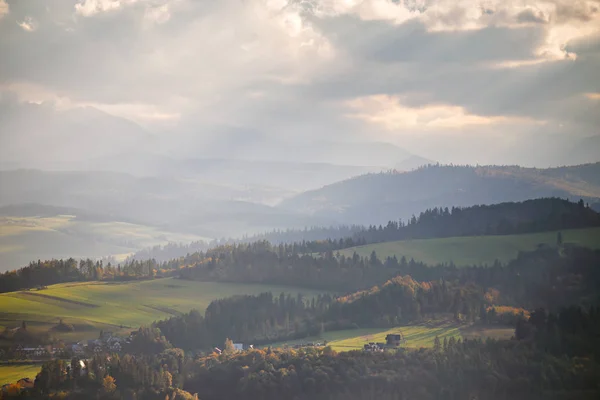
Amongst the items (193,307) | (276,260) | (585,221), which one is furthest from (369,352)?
(585,221)

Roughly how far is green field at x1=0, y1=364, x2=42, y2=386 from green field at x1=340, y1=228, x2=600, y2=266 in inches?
3211

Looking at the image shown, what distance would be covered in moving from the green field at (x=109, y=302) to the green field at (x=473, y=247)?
1024 inches

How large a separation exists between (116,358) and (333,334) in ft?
113

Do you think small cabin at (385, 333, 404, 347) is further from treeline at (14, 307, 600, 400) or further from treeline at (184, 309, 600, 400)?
treeline at (184, 309, 600, 400)

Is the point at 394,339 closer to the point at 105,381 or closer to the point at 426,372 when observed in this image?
the point at 426,372

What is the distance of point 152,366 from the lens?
113438mm

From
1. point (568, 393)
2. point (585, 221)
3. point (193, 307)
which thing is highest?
point (585, 221)

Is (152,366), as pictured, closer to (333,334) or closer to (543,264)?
(333,334)

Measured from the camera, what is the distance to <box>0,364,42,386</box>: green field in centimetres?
10744

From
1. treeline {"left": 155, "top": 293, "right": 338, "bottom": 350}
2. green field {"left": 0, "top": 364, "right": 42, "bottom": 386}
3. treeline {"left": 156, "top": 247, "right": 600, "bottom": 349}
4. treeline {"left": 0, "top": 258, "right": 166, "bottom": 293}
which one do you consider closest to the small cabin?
treeline {"left": 156, "top": 247, "right": 600, "bottom": 349}

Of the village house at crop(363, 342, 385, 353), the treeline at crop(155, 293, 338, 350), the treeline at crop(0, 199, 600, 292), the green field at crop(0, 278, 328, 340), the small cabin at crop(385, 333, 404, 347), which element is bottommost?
the village house at crop(363, 342, 385, 353)

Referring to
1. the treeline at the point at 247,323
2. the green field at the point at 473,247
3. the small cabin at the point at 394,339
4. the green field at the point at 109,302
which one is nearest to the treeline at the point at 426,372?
the small cabin at the point at 394,339

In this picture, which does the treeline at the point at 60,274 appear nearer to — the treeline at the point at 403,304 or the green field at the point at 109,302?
the green field at the point at 109,302

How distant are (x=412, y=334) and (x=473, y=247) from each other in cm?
5753
